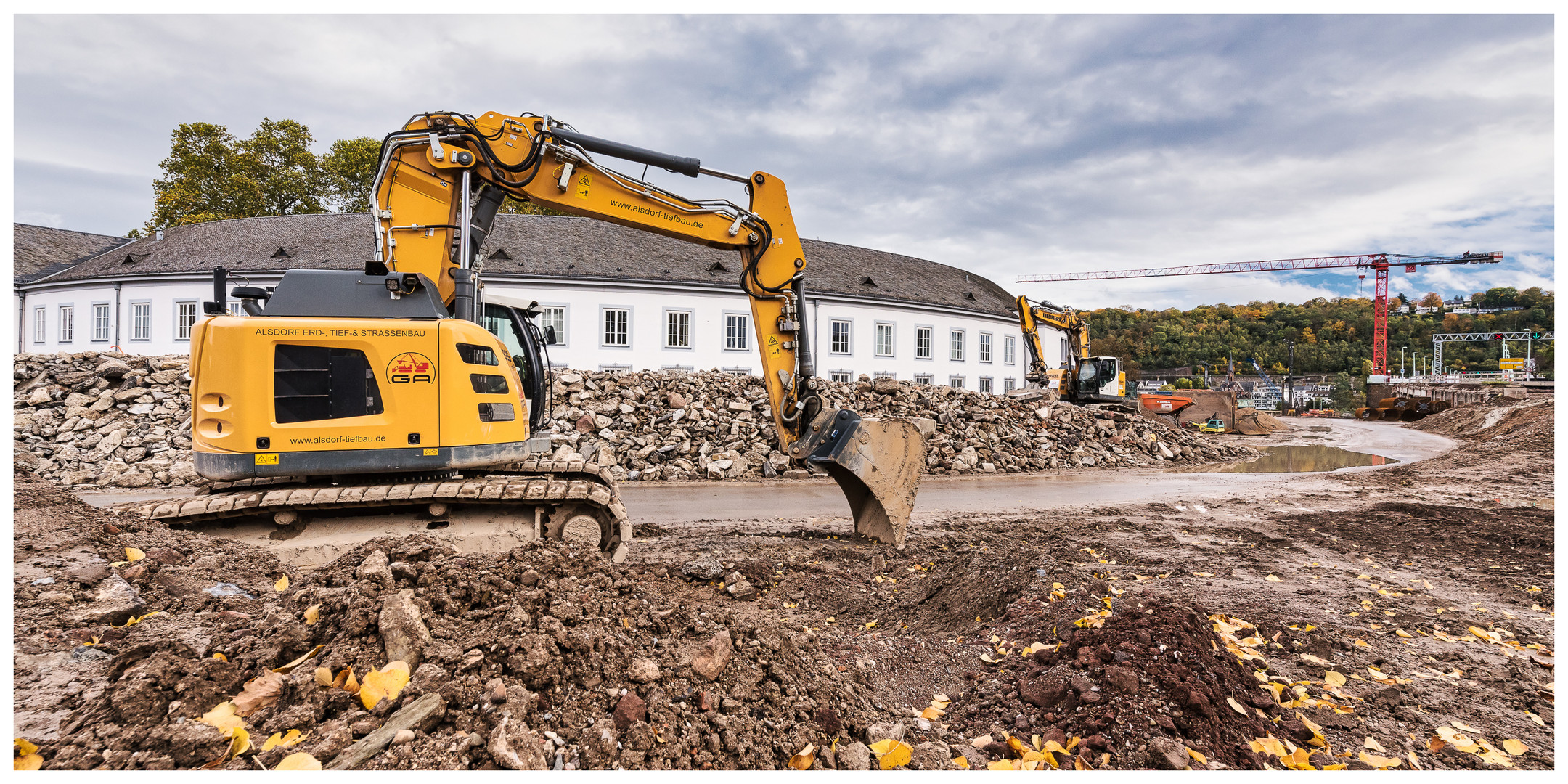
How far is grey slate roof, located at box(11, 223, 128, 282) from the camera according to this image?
32.4 meters

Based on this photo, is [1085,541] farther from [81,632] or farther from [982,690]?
[81,632]

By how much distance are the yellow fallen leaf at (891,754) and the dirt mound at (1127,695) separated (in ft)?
1.31

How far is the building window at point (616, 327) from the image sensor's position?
28.7 metres

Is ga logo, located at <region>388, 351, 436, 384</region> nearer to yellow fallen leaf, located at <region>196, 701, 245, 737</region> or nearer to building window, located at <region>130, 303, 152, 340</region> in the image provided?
yellow fallen leaf, located at <region>196, 701, 245, 737</region>

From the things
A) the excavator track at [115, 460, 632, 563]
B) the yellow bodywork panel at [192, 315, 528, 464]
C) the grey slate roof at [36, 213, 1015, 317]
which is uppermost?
the grey slate roof at [36, 213, 1015, 317]

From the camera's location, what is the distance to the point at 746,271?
26.2 ft

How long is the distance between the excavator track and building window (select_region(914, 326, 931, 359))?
98.0ft

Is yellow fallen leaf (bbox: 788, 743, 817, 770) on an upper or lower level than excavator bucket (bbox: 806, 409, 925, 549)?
lower

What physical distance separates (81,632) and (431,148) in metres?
4.36

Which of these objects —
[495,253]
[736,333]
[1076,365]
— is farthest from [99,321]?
[1076,365]

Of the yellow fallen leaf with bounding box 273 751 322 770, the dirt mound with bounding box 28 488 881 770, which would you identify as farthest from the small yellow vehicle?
the yellow fallen leaf with bounding box 273 751 322 770

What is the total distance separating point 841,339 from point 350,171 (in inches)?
1105

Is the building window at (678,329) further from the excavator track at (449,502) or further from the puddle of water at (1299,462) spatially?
the excavator track at (449,502)

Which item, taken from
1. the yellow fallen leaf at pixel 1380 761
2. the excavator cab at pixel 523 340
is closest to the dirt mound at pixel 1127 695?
the yellow fallen leaf at pixel 1380 761
